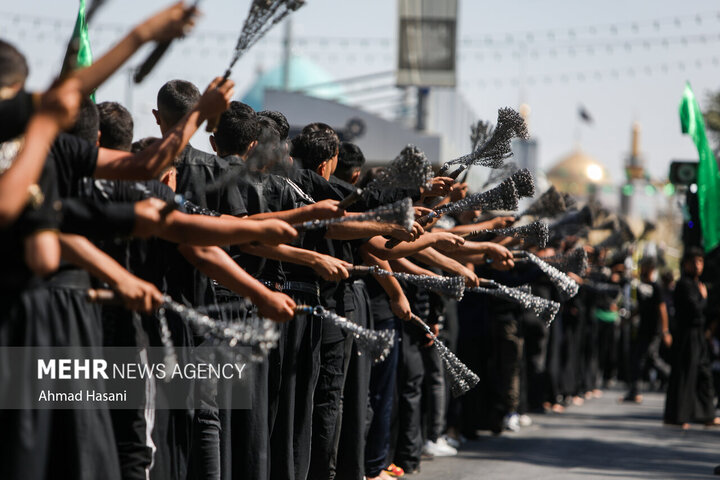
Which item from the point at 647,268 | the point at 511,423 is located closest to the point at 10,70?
the point at 511,423

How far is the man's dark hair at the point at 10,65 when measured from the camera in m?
3.77

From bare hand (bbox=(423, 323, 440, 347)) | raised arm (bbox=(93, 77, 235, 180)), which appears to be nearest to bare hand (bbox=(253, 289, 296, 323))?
raised arm (bbox=(93, 77, 235, 180))

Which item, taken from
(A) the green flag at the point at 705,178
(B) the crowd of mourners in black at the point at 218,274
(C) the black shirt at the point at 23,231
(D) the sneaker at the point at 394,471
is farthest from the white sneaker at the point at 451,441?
(C) the black shirt at the point at 23,231

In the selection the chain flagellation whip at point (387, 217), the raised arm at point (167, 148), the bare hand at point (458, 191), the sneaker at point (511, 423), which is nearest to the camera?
the raised arm at point (167, 148)

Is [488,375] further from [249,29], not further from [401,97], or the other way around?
[401,97]

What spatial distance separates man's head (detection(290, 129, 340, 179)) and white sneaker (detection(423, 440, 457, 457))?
144 inches

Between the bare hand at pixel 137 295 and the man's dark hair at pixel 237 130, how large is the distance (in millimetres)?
1937

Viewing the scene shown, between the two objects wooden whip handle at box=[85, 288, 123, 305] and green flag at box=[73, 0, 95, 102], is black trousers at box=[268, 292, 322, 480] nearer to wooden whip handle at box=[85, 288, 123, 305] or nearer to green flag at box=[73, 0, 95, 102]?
wooden whip handle at box=[85, 288, 123, 305]

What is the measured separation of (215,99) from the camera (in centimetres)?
424

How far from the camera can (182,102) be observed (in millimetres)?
5414

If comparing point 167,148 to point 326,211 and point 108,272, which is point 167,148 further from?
point 326,211

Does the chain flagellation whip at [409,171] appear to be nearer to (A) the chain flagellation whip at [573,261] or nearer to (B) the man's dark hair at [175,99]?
(B) the man's dark hair at [175,99]

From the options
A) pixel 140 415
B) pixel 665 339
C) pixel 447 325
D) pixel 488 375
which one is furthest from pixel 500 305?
pixel 140 415

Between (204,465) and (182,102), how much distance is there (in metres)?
1.63
